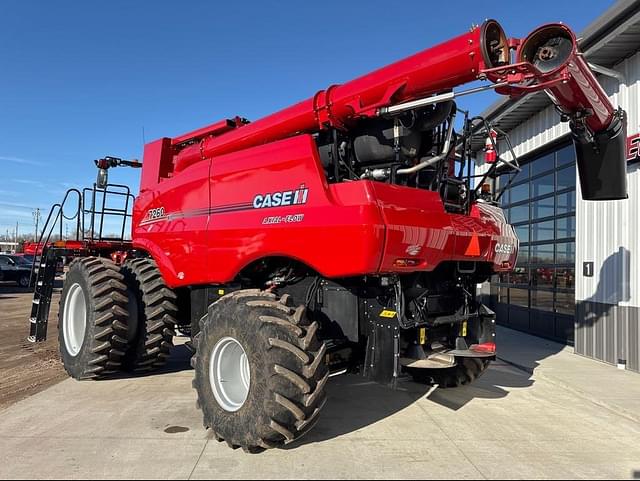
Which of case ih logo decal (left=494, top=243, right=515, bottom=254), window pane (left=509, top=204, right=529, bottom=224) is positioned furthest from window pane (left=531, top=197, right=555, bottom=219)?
case ih logo decal (left=494, top=243, right=515, bottom=254)

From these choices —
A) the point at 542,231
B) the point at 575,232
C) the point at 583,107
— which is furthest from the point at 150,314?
the point at 542,231

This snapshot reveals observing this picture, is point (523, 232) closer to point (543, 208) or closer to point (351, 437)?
point (543, 208)

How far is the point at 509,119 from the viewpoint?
37.1 ft

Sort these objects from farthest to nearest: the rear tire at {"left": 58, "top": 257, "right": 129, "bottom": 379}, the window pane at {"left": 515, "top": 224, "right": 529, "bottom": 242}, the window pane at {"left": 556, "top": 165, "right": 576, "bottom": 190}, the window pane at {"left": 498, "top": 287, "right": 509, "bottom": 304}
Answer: the window pane at {"left": 498, "top": 287, "right": 509, "bottom": 304}
the window pane at {"left": 515, "top": 224, "right": 529, "bottom": 242}
the window pane at {"left": 556, "top": 165, "right": 576, "bottom": 190}
the rear tire at {"left": 58, "top": 257, "right": 129, "bottom": 379}

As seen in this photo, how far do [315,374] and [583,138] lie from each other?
368cm

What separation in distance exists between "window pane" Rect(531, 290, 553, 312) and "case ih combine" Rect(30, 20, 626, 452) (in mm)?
5488

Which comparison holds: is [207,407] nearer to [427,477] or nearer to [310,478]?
[310,478]

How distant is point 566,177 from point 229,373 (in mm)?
8250

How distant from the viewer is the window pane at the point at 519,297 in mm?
11820

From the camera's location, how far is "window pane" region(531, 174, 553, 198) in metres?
10.7

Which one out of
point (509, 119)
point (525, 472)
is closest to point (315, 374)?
point (525, 472)

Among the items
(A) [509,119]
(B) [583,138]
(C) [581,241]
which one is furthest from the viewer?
(A) [509,119]

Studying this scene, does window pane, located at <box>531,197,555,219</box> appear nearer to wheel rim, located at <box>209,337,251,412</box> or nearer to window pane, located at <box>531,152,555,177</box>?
window pane, located at <box>531,152,555,177</box>

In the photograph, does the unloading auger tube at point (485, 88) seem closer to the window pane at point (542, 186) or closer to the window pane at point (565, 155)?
the window pane at point (565, 155)
